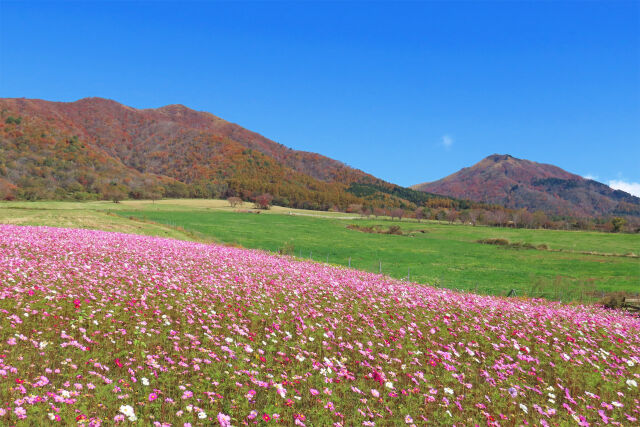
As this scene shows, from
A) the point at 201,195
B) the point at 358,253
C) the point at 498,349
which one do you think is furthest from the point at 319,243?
the point at 201,195

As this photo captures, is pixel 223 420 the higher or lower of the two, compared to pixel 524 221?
lower

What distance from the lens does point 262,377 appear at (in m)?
6.44

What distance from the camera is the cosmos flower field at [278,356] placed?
18.0 ft

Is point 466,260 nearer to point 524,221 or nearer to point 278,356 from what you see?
point 278,356

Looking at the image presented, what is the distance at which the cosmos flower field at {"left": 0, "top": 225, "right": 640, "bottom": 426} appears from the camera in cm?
Answer: 548

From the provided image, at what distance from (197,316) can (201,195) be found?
16742 cm

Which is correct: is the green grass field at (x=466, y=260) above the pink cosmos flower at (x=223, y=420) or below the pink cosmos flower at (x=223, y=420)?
below

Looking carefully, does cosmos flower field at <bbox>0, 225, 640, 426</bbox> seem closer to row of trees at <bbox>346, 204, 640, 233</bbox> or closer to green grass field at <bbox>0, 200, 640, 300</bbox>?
green grass field at <bbox>0, 200, 640, 300</bbox>

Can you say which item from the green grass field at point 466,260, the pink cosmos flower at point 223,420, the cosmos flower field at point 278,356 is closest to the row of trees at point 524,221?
the green grass field at point 466,260

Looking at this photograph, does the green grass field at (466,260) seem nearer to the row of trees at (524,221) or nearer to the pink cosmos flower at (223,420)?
the pink cosmos flower at (223,420)

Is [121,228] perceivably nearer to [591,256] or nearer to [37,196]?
[591,256]

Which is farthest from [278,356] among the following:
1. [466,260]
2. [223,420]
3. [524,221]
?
[524,221]

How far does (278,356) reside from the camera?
24.7ft

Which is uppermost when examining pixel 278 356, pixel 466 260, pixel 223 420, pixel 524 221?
pixel 524 221
